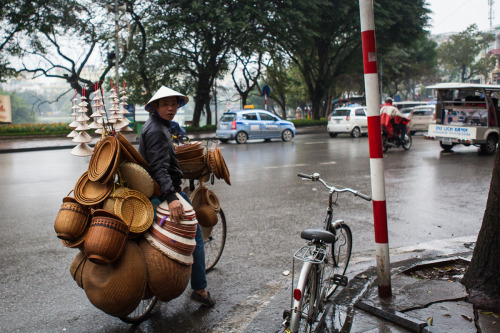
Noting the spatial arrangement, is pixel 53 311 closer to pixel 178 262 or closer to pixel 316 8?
pixel 178 262

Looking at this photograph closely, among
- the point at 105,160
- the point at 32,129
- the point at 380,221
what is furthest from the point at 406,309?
the point at 32,129

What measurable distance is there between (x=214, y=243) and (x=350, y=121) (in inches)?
790

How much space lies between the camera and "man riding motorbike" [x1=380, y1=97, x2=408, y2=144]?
1550cm

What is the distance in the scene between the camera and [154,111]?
3.57 metres

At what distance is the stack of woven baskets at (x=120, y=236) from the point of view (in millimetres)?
2918

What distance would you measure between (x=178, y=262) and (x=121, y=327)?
2.42 ft

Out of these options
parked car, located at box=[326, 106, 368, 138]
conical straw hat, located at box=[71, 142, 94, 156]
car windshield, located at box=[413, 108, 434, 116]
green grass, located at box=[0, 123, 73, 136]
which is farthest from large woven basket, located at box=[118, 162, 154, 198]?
car windshield, located at box=[413, 108, 434, 116]

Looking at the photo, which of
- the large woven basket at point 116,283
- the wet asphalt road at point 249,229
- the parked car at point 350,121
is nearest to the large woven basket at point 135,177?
the large woven basket at point 116,283

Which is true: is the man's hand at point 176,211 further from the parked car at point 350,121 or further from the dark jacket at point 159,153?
the parked car at point 350,121

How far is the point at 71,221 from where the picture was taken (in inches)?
117

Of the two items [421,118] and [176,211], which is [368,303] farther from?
[421,118]

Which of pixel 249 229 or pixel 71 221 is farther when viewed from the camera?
pixel 249 229

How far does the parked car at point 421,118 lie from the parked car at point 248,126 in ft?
26.1

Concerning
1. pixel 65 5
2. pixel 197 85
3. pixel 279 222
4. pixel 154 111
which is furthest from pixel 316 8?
pixel 154 111
